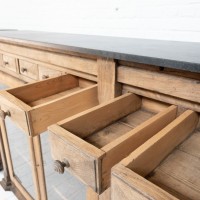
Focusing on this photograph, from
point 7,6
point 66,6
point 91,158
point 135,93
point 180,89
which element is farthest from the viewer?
point 7,6

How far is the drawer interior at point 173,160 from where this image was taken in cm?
47

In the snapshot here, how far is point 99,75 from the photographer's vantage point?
2.81 ft

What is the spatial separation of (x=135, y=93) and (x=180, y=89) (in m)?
0.19

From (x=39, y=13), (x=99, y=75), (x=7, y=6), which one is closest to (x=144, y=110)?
(x=99, y=75)

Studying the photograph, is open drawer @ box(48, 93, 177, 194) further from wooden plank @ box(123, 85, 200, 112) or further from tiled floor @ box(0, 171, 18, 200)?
tiled floor @ box(0, 171, 18, 200)

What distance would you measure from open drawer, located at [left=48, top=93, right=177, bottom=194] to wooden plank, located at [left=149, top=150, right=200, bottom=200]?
3.3 inches

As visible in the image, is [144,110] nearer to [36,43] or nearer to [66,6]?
[36,43]

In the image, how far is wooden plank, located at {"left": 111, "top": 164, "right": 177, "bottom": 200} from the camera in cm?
38

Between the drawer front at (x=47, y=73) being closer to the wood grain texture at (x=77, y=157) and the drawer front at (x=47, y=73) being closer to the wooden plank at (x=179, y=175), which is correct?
the wood grain texture at (x=77, y=157)

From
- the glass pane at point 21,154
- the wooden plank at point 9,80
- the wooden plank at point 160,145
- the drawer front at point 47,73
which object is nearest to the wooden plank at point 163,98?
the wooden plank at point 160,145

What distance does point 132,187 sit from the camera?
16.1 inches

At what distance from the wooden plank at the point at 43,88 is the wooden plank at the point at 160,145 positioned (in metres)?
0.58

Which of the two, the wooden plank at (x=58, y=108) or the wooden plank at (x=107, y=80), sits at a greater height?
the wooden plank at (x=107, y=80)

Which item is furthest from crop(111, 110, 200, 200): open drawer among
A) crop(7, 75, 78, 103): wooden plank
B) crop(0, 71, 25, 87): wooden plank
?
crop(0, 71, 25, 87): wooden plank
